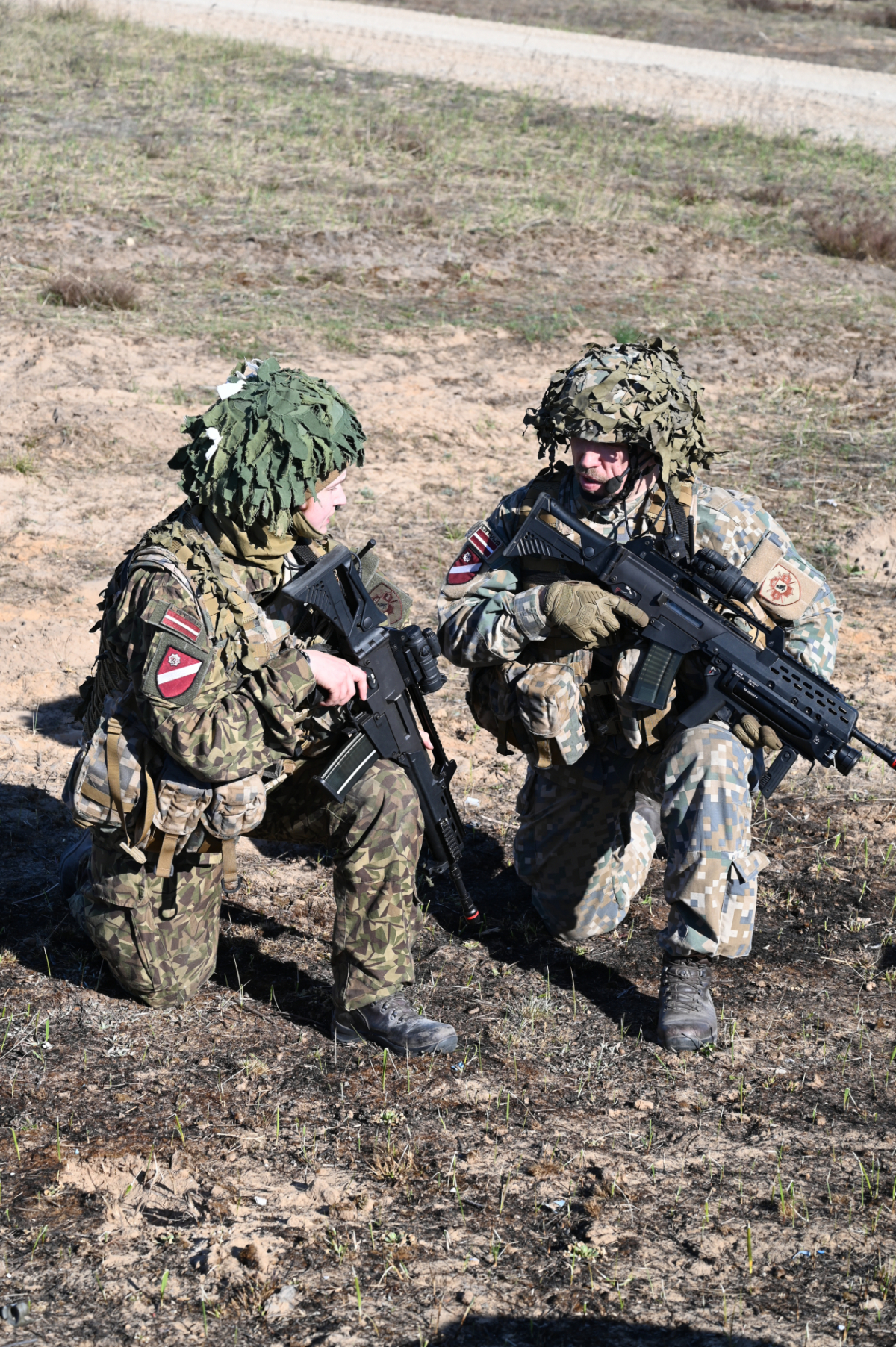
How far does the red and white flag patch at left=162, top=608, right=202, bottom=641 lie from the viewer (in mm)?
3779

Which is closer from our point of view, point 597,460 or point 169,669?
point 169,669

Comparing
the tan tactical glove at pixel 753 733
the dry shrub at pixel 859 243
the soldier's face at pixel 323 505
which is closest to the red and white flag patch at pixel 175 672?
the soldier's face at pixel 323 505

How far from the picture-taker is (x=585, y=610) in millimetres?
4402

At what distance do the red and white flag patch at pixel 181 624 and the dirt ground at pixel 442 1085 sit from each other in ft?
4.47

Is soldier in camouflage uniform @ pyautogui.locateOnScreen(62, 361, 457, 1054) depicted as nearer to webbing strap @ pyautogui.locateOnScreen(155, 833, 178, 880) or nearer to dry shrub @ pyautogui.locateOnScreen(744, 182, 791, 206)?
webbing strap @ pyautogui.locateOnScreen(155, 833, 178, 880)

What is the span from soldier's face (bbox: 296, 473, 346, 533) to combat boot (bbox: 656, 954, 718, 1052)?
180 centimetres

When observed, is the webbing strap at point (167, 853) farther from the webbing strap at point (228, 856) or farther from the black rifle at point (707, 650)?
the black rifle at point (707, 650)

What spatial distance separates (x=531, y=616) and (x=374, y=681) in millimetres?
556

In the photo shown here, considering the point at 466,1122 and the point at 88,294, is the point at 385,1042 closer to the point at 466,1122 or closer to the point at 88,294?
the point at 466,1122

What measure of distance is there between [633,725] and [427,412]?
5207mm

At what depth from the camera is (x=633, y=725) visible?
14.9 ft

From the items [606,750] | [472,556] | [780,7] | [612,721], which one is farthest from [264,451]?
[780,7]

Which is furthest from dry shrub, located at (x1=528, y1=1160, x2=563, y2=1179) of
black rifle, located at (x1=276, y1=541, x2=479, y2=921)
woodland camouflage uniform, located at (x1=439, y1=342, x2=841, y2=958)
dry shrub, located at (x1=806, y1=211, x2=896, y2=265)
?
dry shrub, located at (x1=806, y1=211, x2=896, y2=265)

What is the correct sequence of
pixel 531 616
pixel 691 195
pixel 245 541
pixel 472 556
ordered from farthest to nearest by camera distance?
pixel 691 195 → pixel 472 556 → pixel 531 616 → pixel 245 541
